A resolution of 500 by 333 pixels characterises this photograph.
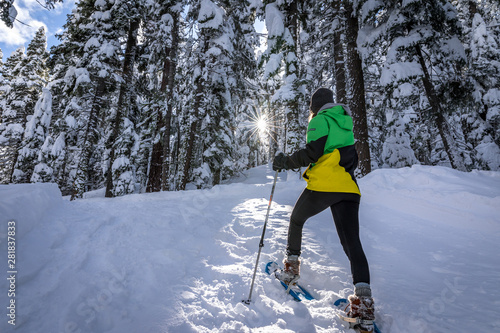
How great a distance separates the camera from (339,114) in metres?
2.55

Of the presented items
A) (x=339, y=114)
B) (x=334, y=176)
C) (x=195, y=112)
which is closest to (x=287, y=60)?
(x=195, y=112)

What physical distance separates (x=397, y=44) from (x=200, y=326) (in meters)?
10.7

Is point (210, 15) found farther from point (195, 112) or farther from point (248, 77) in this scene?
point (248, 77)

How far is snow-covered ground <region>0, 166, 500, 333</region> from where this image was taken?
6.57ft

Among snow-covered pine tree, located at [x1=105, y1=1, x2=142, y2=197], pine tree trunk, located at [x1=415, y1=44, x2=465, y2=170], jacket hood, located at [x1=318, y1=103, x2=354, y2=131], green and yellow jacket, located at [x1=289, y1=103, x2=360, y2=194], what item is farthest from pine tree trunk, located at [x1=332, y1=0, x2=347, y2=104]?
snow-covered pine tree, located at [x1=105, y1=1, x2=142, y2=197]

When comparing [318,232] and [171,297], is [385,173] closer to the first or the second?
[318,232]

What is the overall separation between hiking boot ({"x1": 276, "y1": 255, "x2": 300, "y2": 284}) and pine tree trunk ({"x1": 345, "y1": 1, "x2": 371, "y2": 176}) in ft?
22.2

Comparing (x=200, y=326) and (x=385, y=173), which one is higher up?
(x=385, y=173)

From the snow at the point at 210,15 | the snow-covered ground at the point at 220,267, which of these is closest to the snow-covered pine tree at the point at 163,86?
the snow at the point at 210,15

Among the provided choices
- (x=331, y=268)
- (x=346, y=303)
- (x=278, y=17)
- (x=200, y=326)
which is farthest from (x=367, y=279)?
(x=278, y=17)

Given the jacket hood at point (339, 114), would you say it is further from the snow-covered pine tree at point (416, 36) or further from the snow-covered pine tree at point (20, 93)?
the snow-covered pine tree at point (20, 93)

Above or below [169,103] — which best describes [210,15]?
above

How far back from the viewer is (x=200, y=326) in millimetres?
1958

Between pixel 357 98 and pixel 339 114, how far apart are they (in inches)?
276
